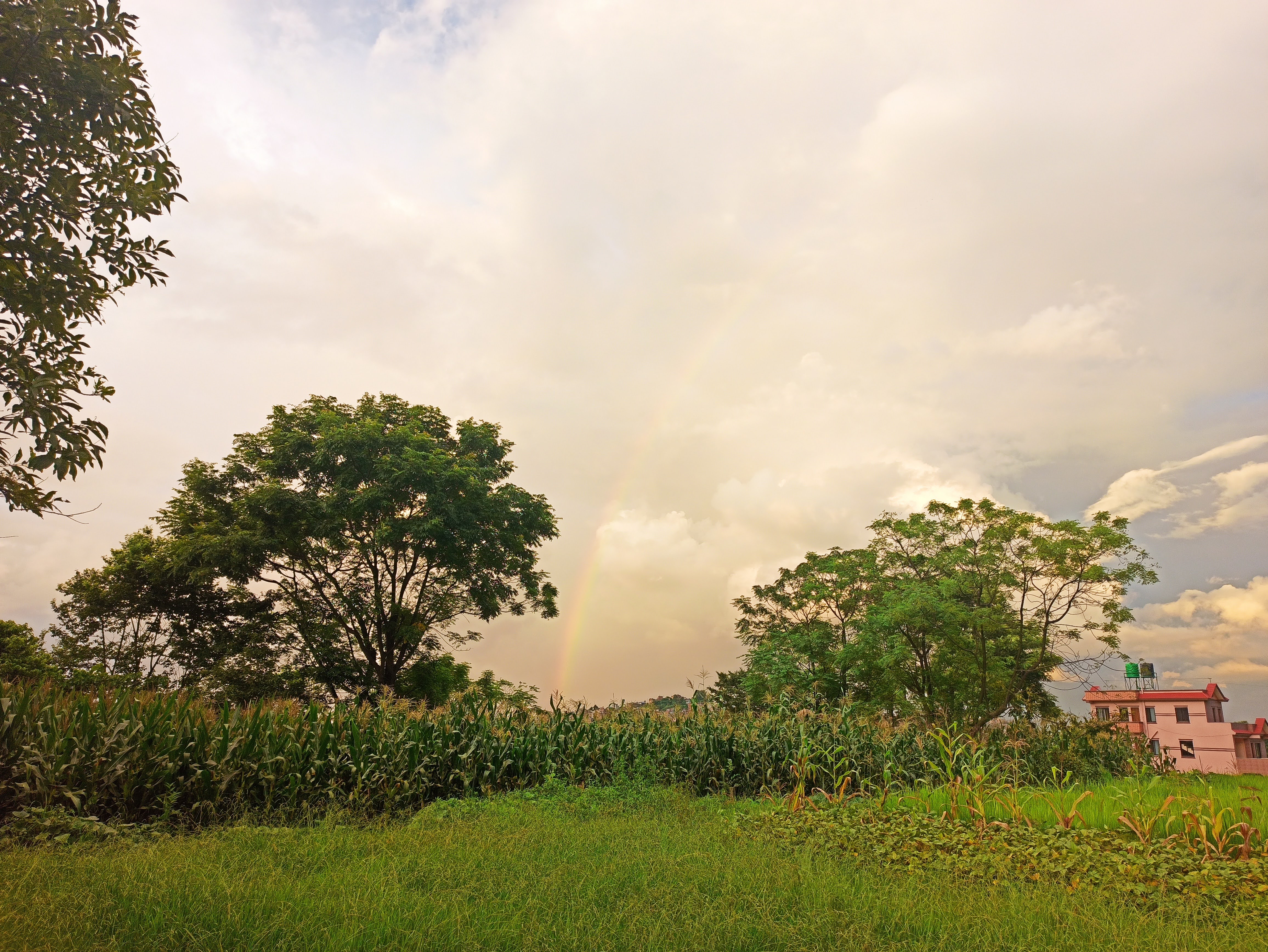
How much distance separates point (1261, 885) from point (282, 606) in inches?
1084

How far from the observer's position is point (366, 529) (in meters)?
25.8

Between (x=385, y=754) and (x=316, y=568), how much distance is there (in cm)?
1857

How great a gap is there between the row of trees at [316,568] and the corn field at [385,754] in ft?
44.7

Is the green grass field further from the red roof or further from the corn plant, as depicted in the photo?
the red roof

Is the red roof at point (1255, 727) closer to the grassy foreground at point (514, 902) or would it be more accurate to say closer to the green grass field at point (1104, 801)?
the green grass field at point (1104, 801)

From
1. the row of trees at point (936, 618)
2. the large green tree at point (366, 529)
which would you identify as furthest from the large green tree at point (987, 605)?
the large green tree at point (366, 529)

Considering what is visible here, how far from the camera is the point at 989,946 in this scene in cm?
469

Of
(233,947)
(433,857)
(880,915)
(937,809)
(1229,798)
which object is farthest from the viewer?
(1229,798)

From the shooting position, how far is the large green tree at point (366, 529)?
2458 centimetres

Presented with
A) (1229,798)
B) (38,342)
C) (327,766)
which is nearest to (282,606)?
(327,766)

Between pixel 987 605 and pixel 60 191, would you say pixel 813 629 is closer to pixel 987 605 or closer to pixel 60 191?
pixel 987 605

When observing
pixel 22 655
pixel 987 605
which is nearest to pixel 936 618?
pixel 987 605

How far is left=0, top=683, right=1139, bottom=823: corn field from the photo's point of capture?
802 centimetres

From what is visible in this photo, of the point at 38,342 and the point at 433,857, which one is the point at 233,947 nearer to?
the point at 433,857
